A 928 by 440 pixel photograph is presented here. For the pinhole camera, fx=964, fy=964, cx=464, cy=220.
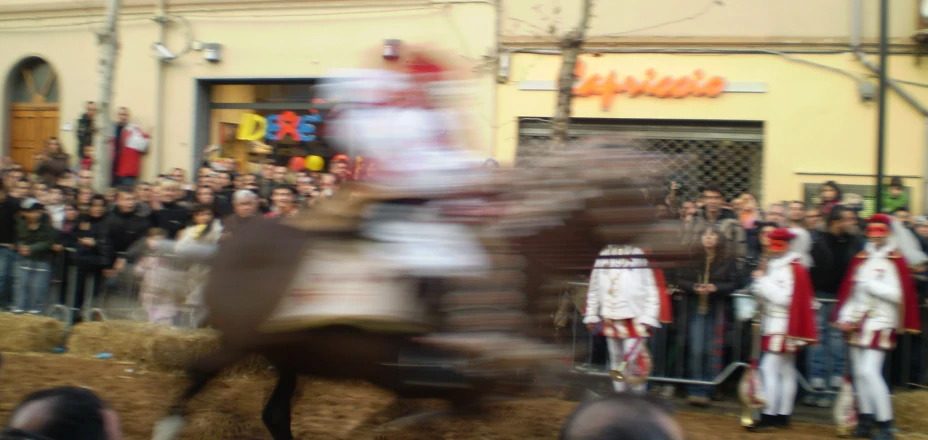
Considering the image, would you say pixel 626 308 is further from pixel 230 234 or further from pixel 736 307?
pixel 230 234

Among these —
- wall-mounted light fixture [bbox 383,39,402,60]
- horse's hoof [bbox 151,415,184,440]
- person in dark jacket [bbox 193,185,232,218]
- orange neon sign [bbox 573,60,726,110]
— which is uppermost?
orange neon sign [bbox 573,60,726,110]

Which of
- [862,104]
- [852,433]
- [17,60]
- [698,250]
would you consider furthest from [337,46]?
[698,250]

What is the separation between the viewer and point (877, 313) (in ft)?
24.9

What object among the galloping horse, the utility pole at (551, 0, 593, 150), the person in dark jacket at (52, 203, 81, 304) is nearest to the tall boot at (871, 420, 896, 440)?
the utility pole at (551, 0, 593, 150)

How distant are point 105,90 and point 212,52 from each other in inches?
112

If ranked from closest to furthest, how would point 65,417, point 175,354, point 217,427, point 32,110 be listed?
point 65,417
point 217,427
point 175,354
point 32,110

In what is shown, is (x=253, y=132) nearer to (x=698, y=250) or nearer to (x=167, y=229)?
(x=167, y=229)

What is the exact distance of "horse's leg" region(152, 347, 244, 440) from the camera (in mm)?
5520

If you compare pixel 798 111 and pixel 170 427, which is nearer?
pixel 170 427

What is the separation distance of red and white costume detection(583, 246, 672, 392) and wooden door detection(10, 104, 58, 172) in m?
11.5

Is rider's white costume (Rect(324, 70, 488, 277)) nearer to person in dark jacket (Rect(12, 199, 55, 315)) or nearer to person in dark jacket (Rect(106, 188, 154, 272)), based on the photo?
person in dark jacket (Rect(106, 188, 154, 272))

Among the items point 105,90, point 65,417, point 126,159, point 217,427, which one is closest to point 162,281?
point 217,427

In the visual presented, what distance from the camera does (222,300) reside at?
5496mm

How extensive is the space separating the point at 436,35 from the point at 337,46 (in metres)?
1.62
